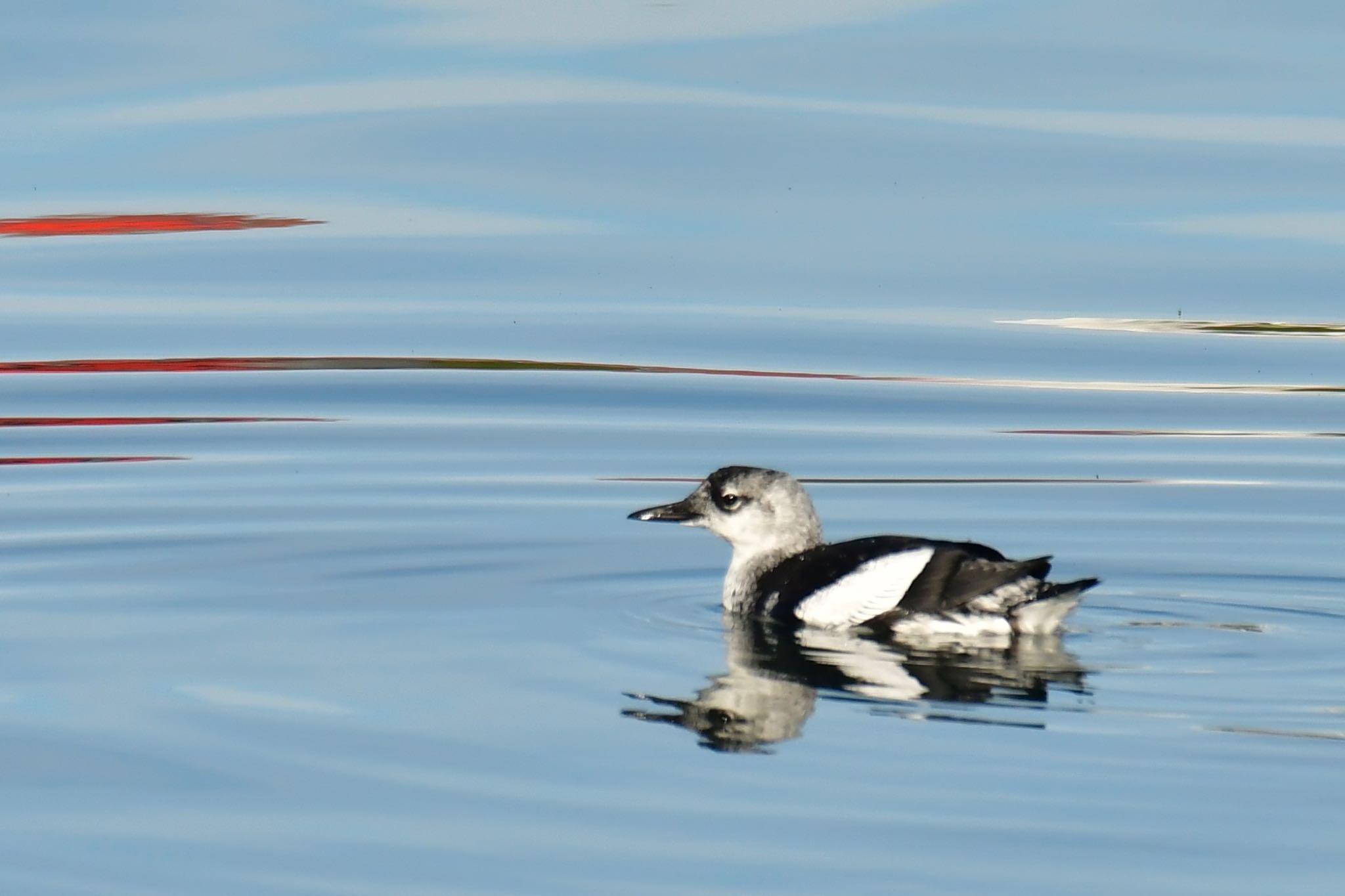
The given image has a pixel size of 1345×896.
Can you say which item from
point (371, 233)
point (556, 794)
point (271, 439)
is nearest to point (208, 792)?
point (556, 794)

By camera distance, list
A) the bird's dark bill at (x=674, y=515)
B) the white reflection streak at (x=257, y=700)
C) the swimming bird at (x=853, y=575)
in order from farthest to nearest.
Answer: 1. the bird's dark bill at (x=674, y=515)
2. the swimming bird at (x=853, y=575)
3. the white reflection streak at (x=257, y=700)

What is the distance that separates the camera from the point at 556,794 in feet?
22.3

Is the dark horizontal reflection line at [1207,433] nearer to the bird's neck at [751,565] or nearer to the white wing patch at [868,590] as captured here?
the bird's neck at [751,565]

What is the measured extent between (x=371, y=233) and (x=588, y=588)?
9072mm

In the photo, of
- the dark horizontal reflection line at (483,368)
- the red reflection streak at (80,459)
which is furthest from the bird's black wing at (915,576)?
the dark horizontal reflection line at (483,368)

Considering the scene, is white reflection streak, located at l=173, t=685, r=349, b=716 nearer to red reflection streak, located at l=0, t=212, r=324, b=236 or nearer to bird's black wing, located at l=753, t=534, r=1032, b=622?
bird's black wing, located at l=753, t=534, r=1032, b=622

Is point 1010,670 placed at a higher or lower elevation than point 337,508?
lower

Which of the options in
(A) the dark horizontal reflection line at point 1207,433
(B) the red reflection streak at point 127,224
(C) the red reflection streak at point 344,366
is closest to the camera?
(A) the dark horizontal reflection line at point 1207,433

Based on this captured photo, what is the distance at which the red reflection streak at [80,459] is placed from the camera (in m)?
12.1

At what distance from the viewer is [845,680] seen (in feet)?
26.6

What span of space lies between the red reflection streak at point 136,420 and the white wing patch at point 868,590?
483 cm

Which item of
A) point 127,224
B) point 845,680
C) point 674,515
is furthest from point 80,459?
point 127,224

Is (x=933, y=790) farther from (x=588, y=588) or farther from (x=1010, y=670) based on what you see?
(x=588, y=588)

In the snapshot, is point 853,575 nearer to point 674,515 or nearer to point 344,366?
point 674,515
